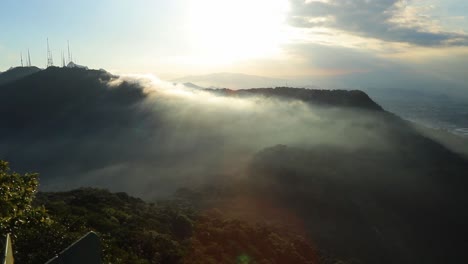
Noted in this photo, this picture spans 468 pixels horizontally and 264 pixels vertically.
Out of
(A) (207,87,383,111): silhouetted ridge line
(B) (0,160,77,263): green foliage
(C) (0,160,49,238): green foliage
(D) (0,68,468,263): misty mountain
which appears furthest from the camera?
(A) (207,87,383,111): silhouetted ridge line

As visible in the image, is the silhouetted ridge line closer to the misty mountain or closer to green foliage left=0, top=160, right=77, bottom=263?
the misty mountain

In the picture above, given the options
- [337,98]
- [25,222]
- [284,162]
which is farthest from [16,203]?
[337,98]

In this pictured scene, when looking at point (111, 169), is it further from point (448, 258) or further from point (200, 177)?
point (448, 258)

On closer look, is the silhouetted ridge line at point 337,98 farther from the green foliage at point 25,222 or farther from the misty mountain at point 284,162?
the green foliage at point 25,222

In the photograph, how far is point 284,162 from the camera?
108 meters

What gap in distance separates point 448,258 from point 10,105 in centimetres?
20059

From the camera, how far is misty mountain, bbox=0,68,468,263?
80.6m

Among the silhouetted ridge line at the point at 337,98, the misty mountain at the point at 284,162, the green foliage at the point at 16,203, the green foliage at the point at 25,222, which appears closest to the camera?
the green foliage at the point at 16,203

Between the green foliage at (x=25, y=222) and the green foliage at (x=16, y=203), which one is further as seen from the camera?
the green foliage at (x=25, y=222)

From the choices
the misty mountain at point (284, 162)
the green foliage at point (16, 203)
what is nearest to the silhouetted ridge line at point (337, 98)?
the misty mountain at point (284, 162)

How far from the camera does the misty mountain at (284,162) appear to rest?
265 ft

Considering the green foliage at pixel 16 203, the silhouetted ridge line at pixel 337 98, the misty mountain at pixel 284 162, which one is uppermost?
the green foliage at pixel 16 203

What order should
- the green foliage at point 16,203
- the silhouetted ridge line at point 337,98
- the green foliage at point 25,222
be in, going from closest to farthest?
the green foliage at point 16,203, the green foliage at point 25,222, the silhouetted ridge line at point 337,98

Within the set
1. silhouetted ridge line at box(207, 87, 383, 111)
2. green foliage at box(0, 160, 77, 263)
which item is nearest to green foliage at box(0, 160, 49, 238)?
green foliage at box(0, 160, 77, 263)
